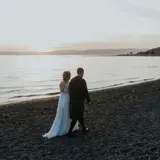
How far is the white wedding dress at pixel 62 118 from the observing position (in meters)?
A: 11.7

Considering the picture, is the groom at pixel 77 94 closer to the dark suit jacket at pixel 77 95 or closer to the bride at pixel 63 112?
the dark suit jacket at pixel 77 95

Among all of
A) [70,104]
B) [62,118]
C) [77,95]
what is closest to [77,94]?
[77,95]

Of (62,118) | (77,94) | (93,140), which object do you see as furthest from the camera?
(62,118)

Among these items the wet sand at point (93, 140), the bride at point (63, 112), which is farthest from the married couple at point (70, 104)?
the wet sand at point (93, 140)

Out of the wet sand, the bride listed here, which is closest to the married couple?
the bride

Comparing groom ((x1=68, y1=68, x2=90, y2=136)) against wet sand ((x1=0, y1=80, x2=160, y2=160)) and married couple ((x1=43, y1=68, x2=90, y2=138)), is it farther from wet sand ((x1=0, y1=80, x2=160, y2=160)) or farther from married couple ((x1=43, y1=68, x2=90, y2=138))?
wet sand ((x1=0, y1=80, x2=160, y2=160))

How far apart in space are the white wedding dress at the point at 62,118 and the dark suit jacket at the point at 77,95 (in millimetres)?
234

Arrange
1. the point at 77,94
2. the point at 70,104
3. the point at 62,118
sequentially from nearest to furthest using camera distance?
1. the point at 77,94
2. the point at 70,104
3. the point at 62,118

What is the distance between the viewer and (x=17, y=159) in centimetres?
934

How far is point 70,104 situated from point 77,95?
437mm

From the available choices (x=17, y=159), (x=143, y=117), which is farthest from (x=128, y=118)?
(x=17, y=159)

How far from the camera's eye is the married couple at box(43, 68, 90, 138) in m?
11.5

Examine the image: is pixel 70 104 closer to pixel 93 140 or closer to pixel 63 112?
pixel 63 112

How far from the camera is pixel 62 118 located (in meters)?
11.8
